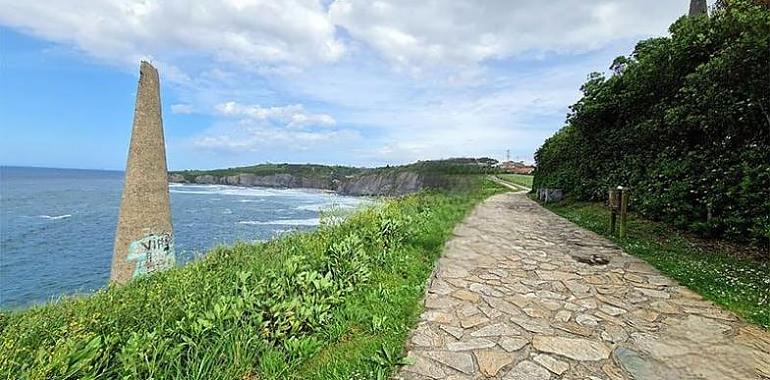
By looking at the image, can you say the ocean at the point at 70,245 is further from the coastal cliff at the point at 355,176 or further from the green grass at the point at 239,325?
the coastal cliff at the point at 355,176

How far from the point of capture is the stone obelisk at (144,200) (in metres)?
5.51

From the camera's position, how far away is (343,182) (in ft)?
115

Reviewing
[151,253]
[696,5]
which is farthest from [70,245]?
[696,5]

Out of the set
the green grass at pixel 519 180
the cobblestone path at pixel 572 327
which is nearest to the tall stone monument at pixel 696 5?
the cobblestone path at pixel 572 327

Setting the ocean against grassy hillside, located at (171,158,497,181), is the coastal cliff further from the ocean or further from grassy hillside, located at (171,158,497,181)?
the ocean

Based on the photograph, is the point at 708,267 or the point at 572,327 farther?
the point at 708,267

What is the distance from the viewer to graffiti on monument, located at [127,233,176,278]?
5535 millimetres

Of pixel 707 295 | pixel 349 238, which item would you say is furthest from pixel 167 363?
pixel 707 295

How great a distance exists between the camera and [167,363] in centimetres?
214

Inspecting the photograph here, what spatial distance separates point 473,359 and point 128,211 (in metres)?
5.26

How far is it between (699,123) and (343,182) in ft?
99.5

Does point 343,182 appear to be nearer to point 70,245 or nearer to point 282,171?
point 70,245

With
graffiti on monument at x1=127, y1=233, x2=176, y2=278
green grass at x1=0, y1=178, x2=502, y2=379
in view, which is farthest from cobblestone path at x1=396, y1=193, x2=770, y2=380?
graffiti on monument at x1=127, y1=233, x2=176, y2=278

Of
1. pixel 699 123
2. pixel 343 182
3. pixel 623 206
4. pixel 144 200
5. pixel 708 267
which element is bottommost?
pixel 343 182
